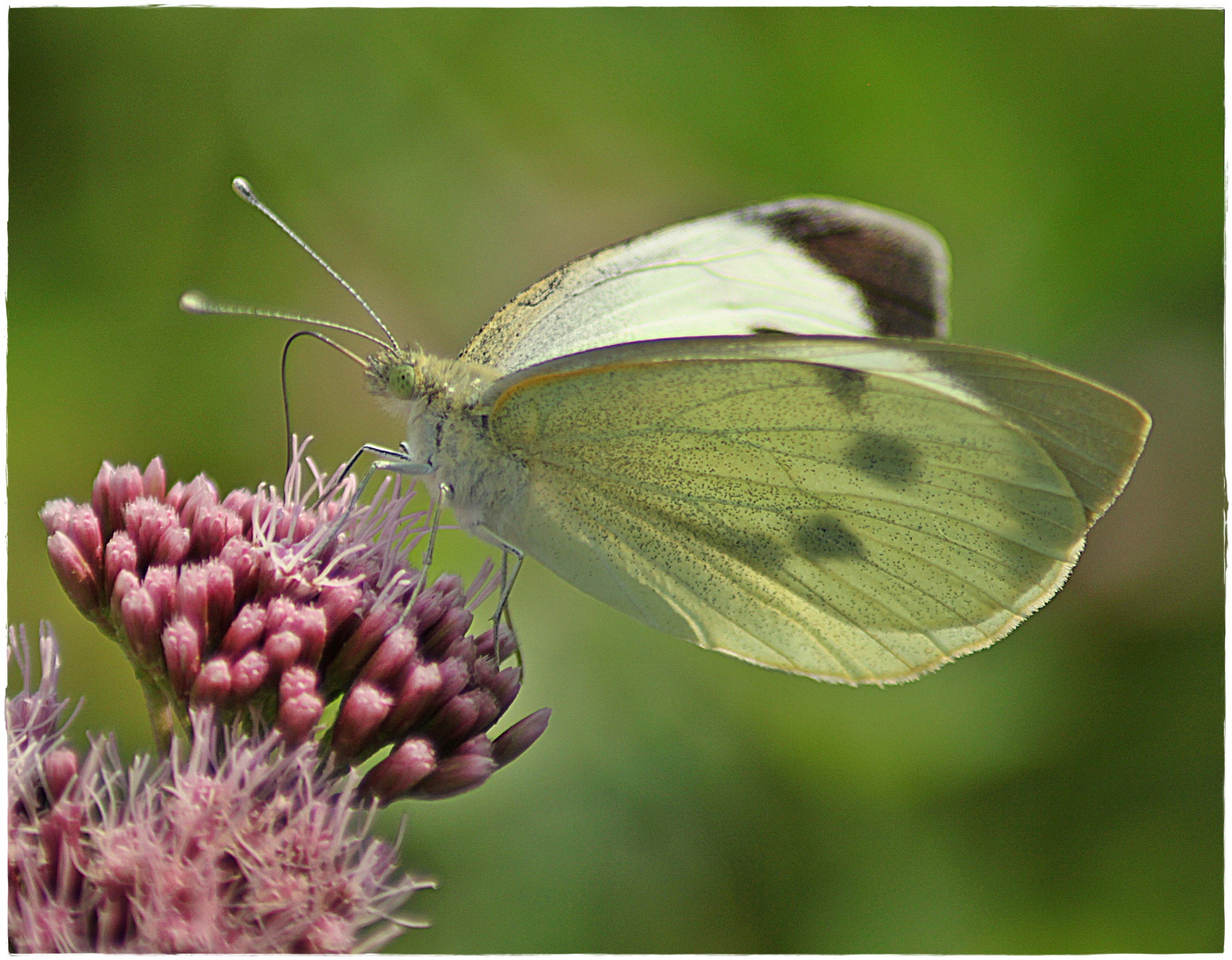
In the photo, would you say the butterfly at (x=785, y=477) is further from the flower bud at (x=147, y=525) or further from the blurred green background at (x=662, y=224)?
the blurred green background at (x=662, y=224)

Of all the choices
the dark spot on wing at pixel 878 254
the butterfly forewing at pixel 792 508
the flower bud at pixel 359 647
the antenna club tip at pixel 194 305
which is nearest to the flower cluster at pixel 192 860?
the flower bud at pixel 359 647

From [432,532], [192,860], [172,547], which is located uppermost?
[432,532]

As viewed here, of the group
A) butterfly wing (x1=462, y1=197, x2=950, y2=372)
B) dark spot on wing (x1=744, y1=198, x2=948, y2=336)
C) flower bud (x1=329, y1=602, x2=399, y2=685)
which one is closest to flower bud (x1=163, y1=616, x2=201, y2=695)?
flower bud (x1=329, y1=602, x2=399, y2=685)

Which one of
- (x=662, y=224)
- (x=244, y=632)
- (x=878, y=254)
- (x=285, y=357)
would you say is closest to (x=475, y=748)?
(x=244, y=632)

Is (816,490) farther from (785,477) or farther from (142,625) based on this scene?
(142,625)

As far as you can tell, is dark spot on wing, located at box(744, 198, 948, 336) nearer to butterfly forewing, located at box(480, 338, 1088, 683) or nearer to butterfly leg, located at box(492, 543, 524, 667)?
butterfly forewing, located at box(480, 338, 1088, 683)

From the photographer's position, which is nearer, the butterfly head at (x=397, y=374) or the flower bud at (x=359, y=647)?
the flower bud at (x=359, y=647)
